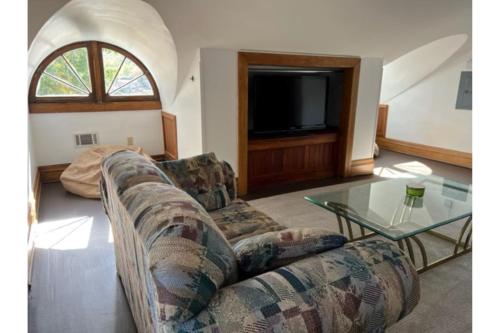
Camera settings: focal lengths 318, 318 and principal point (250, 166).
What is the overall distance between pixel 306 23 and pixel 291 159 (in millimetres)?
1613

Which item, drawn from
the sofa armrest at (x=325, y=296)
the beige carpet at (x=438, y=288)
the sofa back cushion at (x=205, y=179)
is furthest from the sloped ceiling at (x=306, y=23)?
the sofa armrest at (x=325, y=296)

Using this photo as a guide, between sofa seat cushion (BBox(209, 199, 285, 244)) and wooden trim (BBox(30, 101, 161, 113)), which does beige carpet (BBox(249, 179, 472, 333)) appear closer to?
sofa seat cushion (BBox(209, 199, 285, 244))

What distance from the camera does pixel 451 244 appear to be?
100 inches

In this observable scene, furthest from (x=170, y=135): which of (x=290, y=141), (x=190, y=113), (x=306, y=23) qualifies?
(x=306, y=23)

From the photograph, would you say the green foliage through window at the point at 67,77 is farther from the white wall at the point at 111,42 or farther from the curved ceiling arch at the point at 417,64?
the curved ceiling arch at the point at 417,64

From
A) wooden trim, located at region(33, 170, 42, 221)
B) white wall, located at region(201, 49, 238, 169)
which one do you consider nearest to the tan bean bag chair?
wooden trim, located at region(33, 170, 42, 221)

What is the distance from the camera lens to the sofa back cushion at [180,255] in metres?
0.78

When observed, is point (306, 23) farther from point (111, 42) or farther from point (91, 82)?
point (91, 82)

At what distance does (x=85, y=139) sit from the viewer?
424 cm

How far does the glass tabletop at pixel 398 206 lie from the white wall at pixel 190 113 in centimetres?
154

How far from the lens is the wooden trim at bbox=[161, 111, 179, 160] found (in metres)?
4.15

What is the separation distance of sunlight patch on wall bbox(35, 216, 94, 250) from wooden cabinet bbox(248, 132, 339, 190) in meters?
1.80
